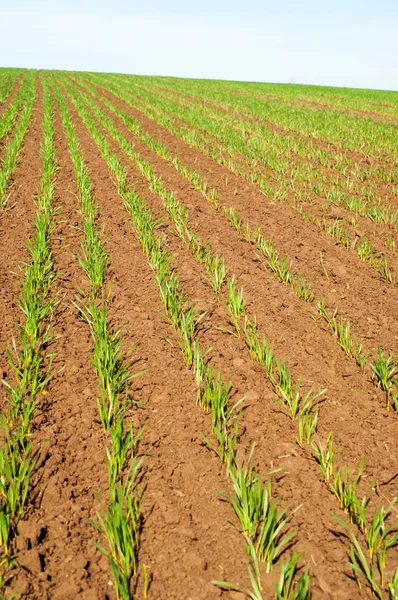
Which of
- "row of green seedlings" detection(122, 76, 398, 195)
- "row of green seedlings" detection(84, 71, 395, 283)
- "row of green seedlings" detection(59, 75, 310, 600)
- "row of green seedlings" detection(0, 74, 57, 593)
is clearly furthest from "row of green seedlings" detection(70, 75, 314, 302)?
"row of green seedlings" detection(122, 76, 398, 195)

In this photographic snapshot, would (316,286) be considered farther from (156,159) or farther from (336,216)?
(156,159)

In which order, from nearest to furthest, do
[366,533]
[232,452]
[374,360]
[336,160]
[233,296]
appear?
1. [366,533]
2. [232,452]
3. [374,360]
4. [233,296]
5. [336,160]

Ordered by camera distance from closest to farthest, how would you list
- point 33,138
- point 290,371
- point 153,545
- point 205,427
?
point 153,545
point 205,427
point 290,371
point 33,138

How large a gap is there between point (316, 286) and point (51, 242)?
306cm

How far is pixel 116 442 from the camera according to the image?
7.63 ft

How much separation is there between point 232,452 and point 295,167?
7618 mm

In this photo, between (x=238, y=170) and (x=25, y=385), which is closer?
(x=25, y=385)

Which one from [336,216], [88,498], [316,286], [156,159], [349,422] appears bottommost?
[88,498]

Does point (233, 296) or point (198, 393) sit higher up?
point (233, 296)

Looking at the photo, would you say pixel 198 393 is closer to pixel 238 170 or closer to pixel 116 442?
pixel 116 442

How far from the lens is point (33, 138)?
35.7 ft

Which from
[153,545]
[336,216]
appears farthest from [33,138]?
[153,545]

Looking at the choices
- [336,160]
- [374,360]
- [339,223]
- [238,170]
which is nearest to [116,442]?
[374,360]

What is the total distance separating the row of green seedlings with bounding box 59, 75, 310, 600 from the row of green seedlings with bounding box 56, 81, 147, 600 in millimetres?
408
